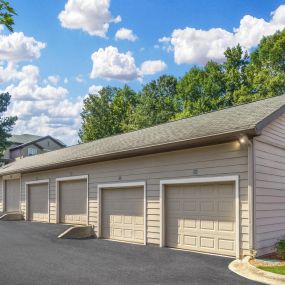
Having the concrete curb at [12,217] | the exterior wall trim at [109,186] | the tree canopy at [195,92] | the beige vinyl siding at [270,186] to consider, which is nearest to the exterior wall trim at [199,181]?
the beige vinyl siding at [270,186]

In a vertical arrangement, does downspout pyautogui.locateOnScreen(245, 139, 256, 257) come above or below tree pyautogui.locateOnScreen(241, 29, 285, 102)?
below

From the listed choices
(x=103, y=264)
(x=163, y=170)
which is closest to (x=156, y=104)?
(x=163, y=170)

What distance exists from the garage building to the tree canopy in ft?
80.1

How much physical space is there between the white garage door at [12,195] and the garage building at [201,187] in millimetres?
9798

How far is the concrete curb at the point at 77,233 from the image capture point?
15.2 m

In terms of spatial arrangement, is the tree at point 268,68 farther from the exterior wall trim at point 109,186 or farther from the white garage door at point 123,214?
the white garage door at point 123,214

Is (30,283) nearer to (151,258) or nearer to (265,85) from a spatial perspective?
(151,258)

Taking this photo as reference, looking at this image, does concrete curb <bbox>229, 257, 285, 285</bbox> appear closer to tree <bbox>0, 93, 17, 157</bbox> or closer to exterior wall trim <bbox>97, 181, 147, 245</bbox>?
exterior wall trim <bbox>97, 181, 147, 245</bbox>

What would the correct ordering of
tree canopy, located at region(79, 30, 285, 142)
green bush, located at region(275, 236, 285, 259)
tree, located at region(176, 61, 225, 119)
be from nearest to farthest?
green bush, located at region(275, 236, 285, 259), tree canopy, located at region(79, 30, 285, 142), tree, located at region(176, 61, 225, 119)

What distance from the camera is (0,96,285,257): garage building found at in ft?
35.2

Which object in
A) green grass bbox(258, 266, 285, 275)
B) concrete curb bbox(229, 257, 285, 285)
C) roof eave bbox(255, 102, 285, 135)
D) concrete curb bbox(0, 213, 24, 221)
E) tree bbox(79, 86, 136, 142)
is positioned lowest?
concrete curb bbox(0, 213, 24, 221)

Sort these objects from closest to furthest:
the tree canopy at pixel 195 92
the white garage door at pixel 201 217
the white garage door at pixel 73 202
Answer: the white garage door at pixel 201 217, the white garage door at pixel 73 202, the tree canopy at pixel 195 92

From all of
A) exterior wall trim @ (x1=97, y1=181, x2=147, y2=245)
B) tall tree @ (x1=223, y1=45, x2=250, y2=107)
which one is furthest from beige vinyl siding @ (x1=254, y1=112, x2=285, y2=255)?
tall tree @ (x1=223, y1=45, x2=250, y2=107)

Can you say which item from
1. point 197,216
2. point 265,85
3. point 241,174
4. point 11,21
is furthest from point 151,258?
point 265,85
